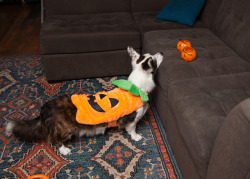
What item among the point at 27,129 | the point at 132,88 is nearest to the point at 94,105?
the point at 132,88

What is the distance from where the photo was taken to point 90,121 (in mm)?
1667

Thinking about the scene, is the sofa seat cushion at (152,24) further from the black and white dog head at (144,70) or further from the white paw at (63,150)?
the white paw at (63,150)

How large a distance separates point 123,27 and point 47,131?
4.72 feet

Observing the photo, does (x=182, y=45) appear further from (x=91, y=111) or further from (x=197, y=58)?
(x=91, y=111)

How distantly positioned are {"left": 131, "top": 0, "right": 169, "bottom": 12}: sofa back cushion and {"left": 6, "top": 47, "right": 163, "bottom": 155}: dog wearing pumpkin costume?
1.43 meters

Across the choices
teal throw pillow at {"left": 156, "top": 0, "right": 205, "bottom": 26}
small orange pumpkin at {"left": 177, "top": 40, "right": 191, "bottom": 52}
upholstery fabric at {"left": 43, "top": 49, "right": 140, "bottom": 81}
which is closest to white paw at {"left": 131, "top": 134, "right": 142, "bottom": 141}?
small orange pumpkin at {"left": 177, "top": 40, "right": 191, "bottom": 52}

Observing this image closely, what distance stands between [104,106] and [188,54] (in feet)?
2.76

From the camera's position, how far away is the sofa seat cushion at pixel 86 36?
2.41 metres

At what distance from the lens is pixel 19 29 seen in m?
4.00

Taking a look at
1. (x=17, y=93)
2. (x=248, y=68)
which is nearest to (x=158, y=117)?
(x=248, y=68)

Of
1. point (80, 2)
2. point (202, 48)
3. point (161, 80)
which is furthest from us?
point (80, 2)

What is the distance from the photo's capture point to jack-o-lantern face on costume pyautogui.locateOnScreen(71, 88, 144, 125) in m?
1.65

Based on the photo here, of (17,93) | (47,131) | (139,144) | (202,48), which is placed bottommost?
(17,93)

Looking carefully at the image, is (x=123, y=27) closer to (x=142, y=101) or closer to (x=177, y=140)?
(x=142, y=101)
